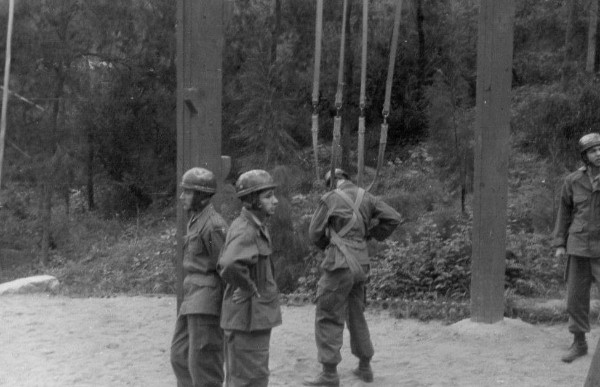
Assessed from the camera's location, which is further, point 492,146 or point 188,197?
point 492,146

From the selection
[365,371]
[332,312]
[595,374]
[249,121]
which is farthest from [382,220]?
[249,121]

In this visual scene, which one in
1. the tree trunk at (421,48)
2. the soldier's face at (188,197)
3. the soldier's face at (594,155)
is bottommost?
the soldier's face at (188,197)

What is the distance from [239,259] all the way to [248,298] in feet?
0.94

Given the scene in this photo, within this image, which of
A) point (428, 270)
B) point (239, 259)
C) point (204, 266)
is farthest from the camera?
point (428, 270)

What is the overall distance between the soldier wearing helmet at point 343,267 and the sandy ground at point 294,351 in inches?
13.4

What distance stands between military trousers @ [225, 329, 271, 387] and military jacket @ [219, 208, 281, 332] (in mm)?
82

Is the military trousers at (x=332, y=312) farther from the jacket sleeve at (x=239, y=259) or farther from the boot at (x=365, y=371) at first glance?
the jacket sleeve at (x=239, y=259)

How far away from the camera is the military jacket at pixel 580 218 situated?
782 cm

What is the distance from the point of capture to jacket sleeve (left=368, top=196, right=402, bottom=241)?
7.77m

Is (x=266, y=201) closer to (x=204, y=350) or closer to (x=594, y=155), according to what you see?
(x=204, y=350)

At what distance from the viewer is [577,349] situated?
812 centimetres

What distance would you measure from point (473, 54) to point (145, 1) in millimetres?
7252

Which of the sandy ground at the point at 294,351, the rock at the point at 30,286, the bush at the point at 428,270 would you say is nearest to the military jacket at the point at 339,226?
the sandy ground at the point at 294,351

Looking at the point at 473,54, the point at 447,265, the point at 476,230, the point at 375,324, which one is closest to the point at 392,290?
the point at 447,265
